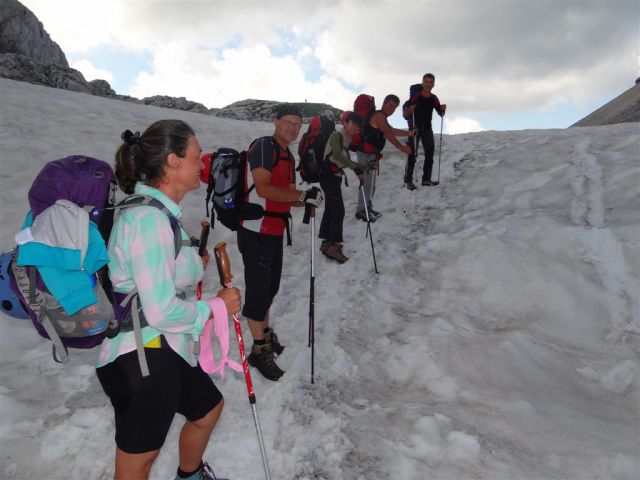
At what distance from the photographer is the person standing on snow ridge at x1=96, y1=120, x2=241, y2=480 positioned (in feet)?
6.62

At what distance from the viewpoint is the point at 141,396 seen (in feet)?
7.01

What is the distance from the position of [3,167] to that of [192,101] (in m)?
25.1

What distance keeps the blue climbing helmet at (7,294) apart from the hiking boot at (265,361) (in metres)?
2.90

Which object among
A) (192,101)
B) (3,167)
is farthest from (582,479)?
(192,101)

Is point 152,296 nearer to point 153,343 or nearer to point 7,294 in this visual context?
point 153,343

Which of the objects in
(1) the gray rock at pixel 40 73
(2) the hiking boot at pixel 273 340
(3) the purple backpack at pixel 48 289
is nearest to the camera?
(3) the purple backpack at pixel 48 289

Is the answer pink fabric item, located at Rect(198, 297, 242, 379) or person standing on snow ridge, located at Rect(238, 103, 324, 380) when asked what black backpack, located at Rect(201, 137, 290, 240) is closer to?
person standing on snow ridge, located at Rect(238, 103, 324, 380)

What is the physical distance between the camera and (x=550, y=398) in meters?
4.40

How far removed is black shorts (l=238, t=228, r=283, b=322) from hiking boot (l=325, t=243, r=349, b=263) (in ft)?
10.3

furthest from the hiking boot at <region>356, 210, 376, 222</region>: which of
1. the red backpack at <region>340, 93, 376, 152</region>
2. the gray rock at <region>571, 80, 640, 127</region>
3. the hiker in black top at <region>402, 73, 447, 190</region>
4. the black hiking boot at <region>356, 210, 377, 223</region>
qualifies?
the gray rock at <region>571, 80, 640, 127</region>

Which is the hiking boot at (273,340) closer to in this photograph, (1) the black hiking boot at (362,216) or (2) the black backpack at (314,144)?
(2) the black backpack at (314,144)

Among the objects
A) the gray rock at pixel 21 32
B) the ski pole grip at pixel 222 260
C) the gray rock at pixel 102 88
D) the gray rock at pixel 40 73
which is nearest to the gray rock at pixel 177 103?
the gray rock at pixel 102 88

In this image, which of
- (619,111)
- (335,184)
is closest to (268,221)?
(335,184)

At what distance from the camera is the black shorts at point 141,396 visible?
2.14m
